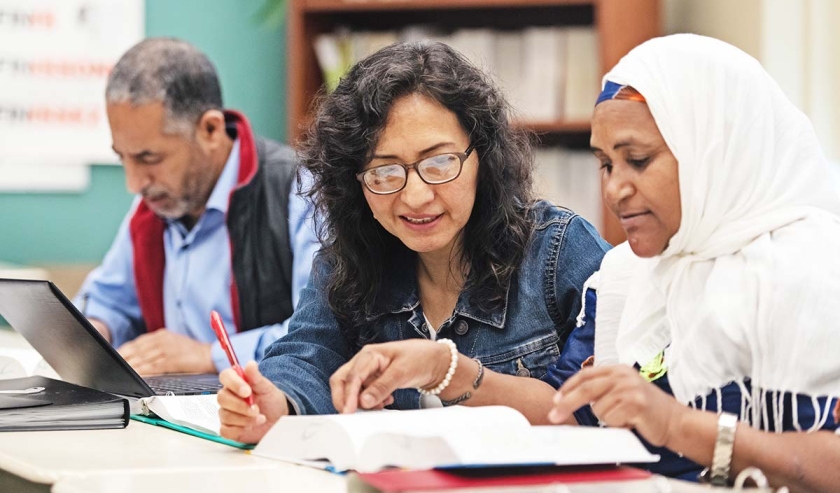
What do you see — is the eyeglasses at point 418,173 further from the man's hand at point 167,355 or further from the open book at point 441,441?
the man's hand at point 167,355

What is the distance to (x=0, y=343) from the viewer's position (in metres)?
2.70

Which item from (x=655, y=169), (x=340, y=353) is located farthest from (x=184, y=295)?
(x=655, y=169)

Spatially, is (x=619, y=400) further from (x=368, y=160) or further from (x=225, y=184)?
(x=225, y=184)

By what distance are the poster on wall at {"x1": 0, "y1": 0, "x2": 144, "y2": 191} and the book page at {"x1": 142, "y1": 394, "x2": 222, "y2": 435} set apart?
202 centimetres

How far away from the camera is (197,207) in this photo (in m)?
2.62

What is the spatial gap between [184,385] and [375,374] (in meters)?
0.64

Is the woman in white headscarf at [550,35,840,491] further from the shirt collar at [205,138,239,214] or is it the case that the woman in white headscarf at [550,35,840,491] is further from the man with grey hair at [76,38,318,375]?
the shirt collar at [205,138,239,214]

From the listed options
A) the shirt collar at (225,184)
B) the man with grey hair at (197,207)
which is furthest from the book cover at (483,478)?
the shirt collar at (225,184)

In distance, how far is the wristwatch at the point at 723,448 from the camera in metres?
1.14

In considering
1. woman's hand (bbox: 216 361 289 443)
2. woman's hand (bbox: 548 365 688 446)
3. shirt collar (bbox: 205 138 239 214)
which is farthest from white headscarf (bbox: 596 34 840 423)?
shirt collar (bbox: 205 138 239 214)

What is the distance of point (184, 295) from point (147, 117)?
42 centimetres

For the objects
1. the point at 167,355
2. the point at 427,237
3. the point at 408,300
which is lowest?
the point at 167,355

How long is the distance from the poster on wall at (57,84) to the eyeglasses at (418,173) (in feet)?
6.88

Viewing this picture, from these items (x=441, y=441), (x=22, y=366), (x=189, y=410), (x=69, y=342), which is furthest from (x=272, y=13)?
(x=441, y=441)
